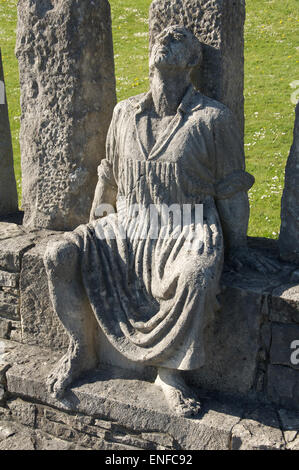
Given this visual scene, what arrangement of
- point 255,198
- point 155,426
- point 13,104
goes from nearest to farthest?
point 155,426
point 255,198
point 13,104

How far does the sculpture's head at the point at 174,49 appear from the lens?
333 centimetres

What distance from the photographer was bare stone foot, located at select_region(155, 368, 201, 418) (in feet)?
10.6

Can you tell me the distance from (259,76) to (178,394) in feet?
23.8

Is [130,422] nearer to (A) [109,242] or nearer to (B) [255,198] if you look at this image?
(A) [109,242]

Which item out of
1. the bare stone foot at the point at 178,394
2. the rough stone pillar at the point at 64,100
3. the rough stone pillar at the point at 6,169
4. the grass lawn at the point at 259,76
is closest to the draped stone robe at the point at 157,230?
the bare stone foot at the point at 178,394

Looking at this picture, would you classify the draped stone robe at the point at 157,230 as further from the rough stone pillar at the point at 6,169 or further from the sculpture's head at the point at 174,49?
the rough stone pillar at the point at 6,169

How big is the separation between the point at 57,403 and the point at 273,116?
5983mm

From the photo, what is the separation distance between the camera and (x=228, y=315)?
3.38 meters

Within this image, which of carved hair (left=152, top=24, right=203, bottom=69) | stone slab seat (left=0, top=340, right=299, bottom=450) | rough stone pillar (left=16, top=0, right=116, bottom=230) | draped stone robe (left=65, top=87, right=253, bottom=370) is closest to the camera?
stone slab seat (left=0, top=340, right=299, bottom=450)

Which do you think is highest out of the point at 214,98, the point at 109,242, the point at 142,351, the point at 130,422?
the point at 214,98

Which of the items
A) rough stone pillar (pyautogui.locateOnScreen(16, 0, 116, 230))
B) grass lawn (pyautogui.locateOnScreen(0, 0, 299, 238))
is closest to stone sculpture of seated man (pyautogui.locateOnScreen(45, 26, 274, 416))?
rough stone pillar (pyautogui.locateOnScreen(16, 0, 116, 230))

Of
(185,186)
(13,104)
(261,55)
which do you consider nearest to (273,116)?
(261,55)

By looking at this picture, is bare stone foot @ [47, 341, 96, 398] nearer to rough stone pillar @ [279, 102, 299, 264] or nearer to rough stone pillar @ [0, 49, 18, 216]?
rough stone pillar @ [279, 102, 299, 264]

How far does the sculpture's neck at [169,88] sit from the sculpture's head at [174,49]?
0.16ft
